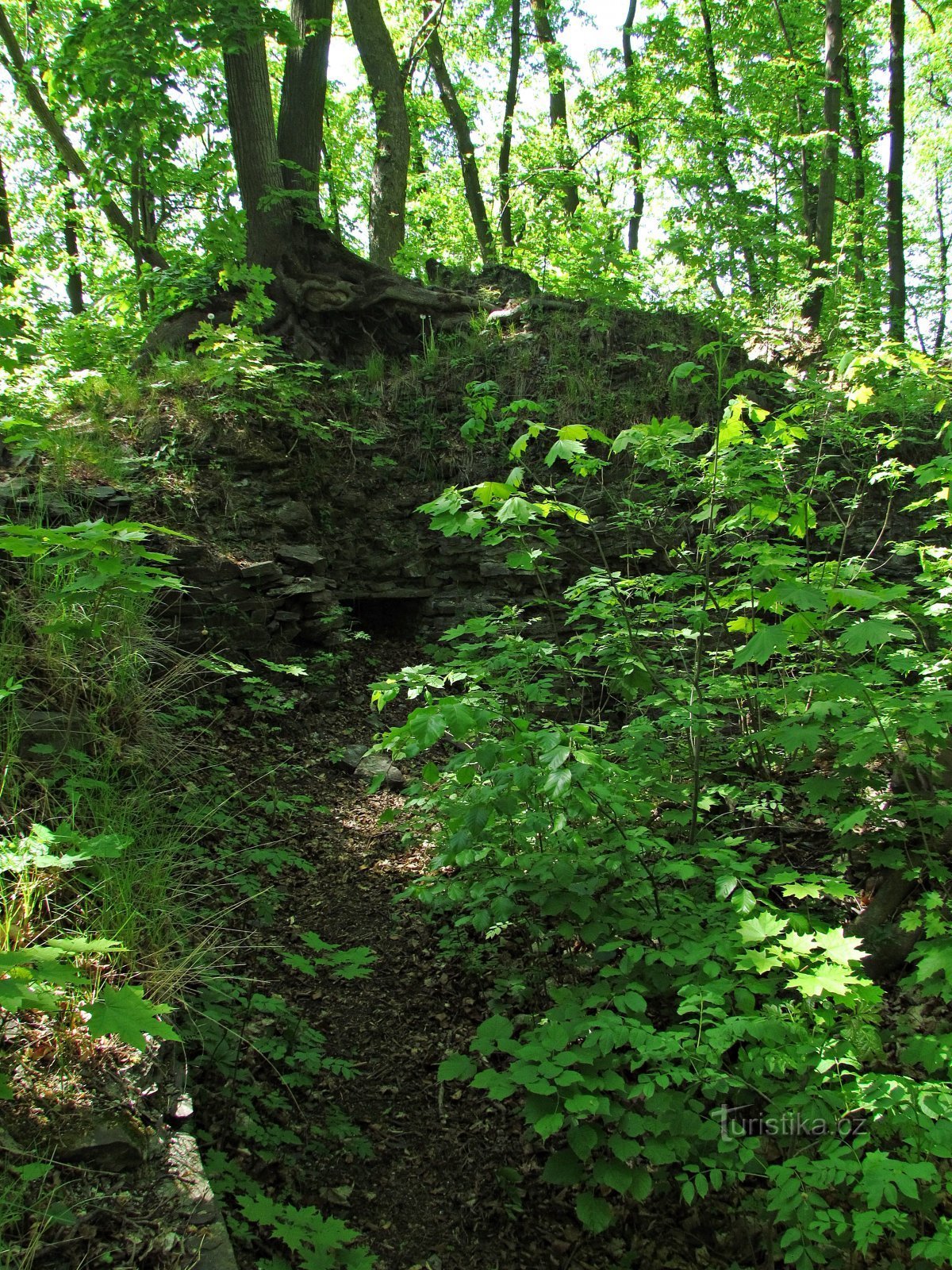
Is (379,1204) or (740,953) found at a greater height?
(740,953)

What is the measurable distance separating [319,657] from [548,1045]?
151 inches

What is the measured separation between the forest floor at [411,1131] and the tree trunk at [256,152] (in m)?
6.90

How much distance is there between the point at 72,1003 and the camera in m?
1.96

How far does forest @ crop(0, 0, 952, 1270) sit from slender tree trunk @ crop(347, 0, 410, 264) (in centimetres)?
244

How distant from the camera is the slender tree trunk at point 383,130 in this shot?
35.5 feet

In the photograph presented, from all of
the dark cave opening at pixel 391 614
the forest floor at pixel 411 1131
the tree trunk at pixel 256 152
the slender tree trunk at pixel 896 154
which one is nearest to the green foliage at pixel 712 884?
the forest floor at pixel 411 1131

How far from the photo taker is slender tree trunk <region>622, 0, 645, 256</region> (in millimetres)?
14501

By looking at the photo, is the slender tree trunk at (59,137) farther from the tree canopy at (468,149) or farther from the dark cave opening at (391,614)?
the dark cave opening at (391,614)

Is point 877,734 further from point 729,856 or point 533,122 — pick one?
point 533,122

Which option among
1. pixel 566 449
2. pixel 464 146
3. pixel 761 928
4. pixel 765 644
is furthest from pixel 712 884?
pixel 464 146

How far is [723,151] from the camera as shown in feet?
41.5

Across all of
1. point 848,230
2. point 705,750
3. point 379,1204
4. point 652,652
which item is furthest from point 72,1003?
point 848,230

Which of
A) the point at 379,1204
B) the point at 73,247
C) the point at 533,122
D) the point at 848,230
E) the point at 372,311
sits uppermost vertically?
the point at 533,122

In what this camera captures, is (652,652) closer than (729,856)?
No
